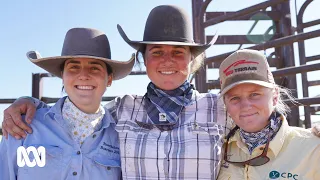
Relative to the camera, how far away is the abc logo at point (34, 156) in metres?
2.09

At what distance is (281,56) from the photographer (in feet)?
13.9

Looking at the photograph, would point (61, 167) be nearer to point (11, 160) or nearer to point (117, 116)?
point (11, 160)

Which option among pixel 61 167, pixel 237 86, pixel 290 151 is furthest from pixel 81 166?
pixel 290 151

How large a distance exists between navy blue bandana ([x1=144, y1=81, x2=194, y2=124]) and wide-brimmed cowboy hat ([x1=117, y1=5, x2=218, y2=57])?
27 centimetres

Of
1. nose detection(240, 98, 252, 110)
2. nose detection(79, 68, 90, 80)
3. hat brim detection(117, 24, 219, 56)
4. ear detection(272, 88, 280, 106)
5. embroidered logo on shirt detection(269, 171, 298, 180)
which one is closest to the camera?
embroidered logo on shirt detection(269, 171, 298, 180)

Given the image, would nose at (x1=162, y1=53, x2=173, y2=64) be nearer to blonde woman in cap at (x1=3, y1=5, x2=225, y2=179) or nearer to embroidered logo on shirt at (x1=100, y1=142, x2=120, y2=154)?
blonde woman in cap at (x1=3, y1=5, x2=225, y2=179)

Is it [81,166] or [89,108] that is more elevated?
[89,108]

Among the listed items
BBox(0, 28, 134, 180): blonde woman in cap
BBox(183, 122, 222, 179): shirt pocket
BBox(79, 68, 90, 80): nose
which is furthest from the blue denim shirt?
BBox(183, 122, 222, 179): shirt pocket

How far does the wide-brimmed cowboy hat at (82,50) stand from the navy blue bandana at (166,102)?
270 mm

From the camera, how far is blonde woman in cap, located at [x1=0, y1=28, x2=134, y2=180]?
2.13 meters

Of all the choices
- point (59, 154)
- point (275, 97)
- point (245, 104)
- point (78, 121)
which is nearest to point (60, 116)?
point (78, 121)

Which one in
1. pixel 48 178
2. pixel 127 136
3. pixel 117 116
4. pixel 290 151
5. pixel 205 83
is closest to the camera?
pixel 290 151

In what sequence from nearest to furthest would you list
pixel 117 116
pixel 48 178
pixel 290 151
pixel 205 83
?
pixel 290 151 → pixel 48 178 → pixel 117 116 → pixel 205 83

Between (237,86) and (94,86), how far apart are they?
809mm
